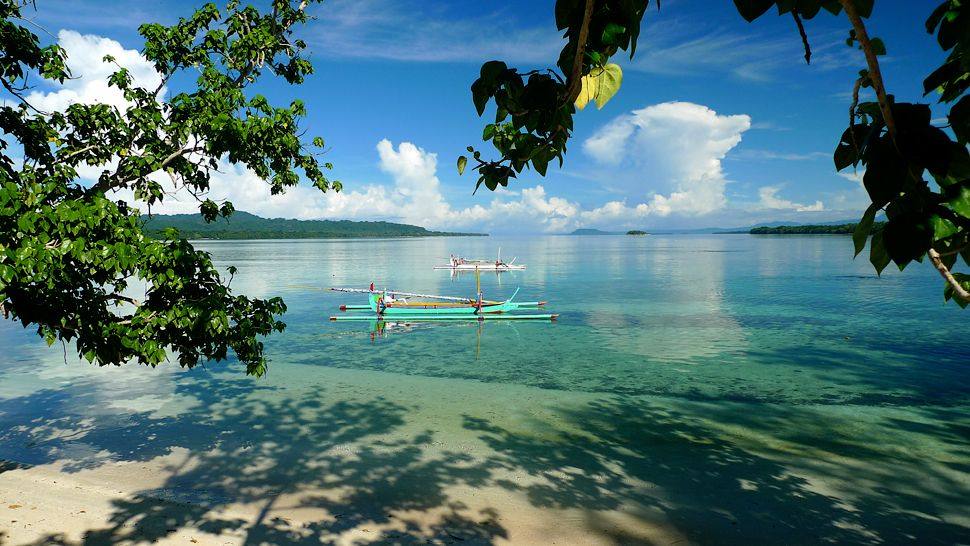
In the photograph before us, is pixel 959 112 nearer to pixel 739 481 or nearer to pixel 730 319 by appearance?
pixel 739 481

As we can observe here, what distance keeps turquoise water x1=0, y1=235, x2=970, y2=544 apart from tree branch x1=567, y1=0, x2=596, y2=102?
7.56 metres

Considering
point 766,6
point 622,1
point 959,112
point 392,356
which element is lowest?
point 392,356

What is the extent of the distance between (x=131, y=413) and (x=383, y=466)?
8222mm

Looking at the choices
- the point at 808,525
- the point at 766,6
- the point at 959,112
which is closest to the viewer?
the point at 766,6

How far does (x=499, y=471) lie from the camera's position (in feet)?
34.5

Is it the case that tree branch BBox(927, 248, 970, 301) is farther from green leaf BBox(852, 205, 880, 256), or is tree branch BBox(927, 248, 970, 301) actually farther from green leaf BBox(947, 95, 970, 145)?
green leaf BBox(852, 205, 880, 256)

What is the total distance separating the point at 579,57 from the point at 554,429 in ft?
41.2

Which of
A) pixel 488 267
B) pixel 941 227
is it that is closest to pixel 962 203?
pixel 941 227

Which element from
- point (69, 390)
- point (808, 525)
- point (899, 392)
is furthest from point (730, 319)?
point (69, 390)

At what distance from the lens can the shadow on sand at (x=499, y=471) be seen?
8180 millimetres

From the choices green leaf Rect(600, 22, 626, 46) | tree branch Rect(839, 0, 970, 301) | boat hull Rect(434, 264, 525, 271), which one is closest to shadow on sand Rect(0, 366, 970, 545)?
green leaf Rect(600, 22, 626, 46)

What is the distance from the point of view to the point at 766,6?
1.19 m

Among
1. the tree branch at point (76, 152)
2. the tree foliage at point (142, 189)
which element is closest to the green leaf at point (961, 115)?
the tree foliage at point (142, 189)

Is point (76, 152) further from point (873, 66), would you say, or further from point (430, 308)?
point (430, 308)
